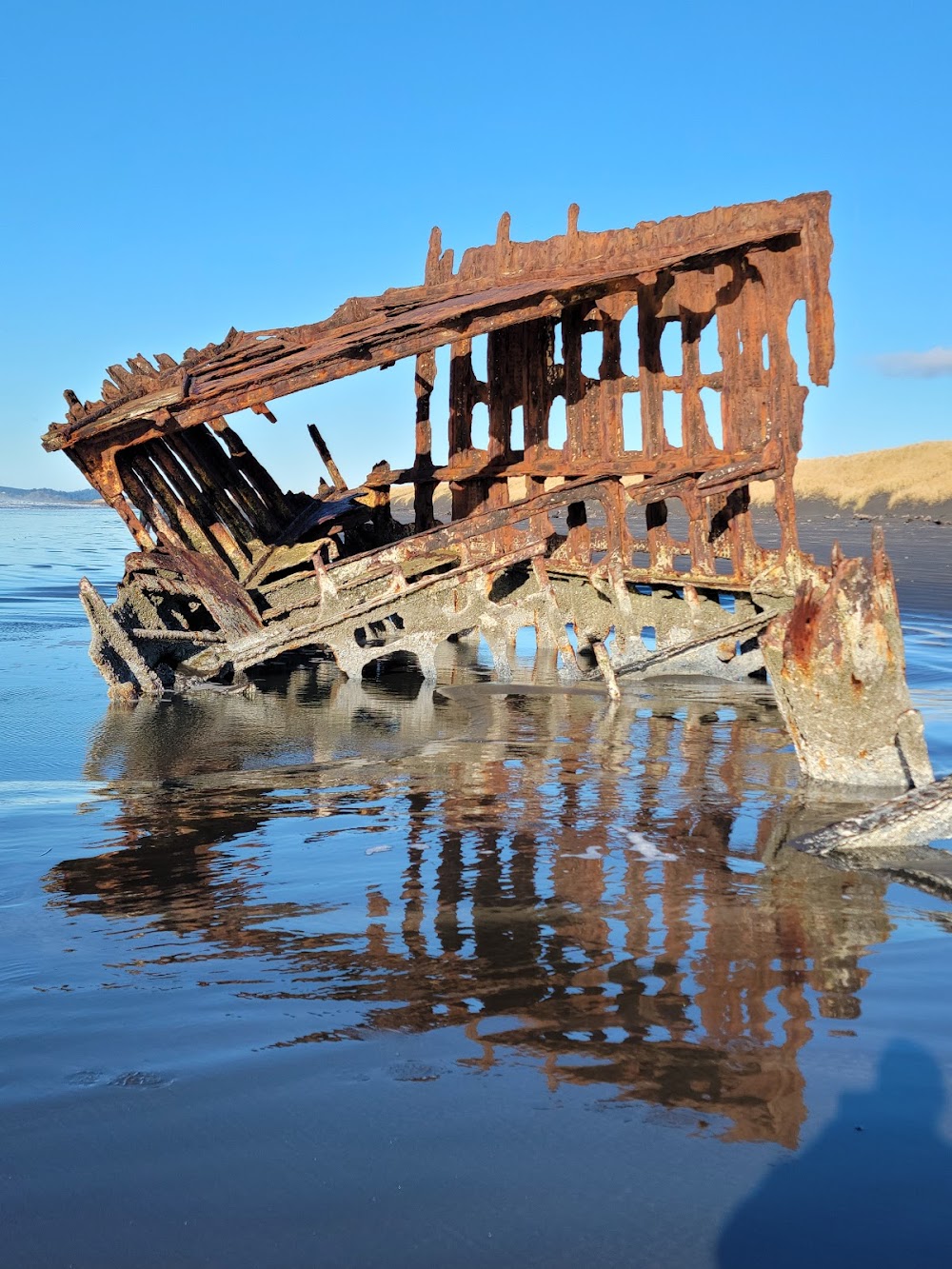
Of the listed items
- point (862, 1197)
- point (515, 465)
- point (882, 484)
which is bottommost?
point (862, 1197)

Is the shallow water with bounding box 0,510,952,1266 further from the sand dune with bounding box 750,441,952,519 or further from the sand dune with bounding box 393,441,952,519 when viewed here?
the sand dune with bounding box 750,441,952,519

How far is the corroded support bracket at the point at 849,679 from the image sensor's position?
5.64 m

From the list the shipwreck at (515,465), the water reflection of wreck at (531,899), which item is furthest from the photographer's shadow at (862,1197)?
the shipwreck at (515,465)

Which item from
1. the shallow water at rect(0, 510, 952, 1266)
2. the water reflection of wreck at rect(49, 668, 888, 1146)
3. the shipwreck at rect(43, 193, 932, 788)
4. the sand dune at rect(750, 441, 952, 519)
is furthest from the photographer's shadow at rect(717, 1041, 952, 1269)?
the sand dune at rect(750, 441, 952, 519)

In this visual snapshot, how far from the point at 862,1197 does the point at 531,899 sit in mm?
1939

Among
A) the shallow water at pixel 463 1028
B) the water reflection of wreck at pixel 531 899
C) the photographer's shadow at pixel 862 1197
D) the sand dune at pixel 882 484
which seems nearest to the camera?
the photographer's shadow at pixel 862 1197

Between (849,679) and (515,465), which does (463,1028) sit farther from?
(515,465)

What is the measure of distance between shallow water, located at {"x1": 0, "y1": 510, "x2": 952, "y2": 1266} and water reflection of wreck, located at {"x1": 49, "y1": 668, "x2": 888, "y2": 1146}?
15mm

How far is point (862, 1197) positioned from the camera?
2395mm

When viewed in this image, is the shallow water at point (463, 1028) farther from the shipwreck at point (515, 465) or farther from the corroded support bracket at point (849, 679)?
the shipwreck at point (515, 465)

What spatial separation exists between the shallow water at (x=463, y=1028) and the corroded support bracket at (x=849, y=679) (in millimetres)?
387

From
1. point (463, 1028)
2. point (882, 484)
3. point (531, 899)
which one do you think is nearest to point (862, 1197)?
point (463, 1028)

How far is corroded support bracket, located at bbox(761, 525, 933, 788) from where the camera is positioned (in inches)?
222

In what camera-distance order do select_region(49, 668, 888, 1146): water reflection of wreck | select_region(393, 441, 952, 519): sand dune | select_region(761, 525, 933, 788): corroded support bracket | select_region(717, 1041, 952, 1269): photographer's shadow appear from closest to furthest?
select_region(717, 1041, 952, 1269): photographer's shadow → select_region(49, 668, 888, 1146): water reflection of wreck → select_region(761, 525, 933, 788): corroded support bracket → select_region(393, 441, 952, 519): sand dune
